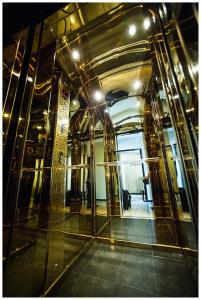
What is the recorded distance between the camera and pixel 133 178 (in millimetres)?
6379

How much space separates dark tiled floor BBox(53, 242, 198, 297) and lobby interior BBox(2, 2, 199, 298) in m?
0.01

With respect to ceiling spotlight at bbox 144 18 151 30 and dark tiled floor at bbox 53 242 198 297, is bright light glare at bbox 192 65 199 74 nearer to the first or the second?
ceiling spotlight at bbox 144 18 151 30

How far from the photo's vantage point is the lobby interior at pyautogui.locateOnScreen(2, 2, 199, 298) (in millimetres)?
1246

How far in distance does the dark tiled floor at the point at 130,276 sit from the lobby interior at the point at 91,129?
0.5 inches

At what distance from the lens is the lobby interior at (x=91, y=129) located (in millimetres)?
1246

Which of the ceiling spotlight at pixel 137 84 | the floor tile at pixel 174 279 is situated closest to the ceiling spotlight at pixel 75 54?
the ceiling spotlight at pixel 137 84

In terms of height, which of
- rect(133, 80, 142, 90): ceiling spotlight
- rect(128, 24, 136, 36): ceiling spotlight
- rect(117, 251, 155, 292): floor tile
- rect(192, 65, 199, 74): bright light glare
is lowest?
rect(117, 251, 155, 292): floor tile

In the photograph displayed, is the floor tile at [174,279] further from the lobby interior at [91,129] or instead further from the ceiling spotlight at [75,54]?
the ceiling spotlight at [75,54]

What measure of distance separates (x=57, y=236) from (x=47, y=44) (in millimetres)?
2802

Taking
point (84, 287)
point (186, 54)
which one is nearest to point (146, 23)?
point (186, 54)

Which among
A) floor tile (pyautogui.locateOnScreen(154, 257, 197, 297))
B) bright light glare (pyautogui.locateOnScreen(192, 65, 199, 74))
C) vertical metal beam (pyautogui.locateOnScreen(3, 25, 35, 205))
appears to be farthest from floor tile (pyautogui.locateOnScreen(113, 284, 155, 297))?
bright light glare (pyautogui.locateOnScreen(192, 65, 199, 74))

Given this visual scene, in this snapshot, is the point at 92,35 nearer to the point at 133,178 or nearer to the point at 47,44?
the point at 47,44

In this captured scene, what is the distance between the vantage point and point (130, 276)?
1528 mm

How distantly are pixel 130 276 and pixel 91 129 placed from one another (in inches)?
103
